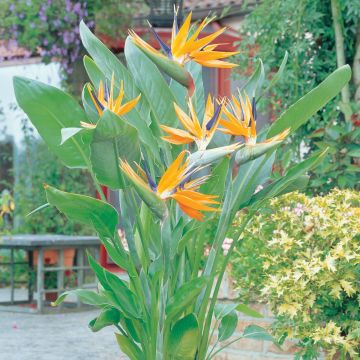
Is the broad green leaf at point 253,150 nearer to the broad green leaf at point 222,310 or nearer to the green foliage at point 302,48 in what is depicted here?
the broad green leaf at point 222,310

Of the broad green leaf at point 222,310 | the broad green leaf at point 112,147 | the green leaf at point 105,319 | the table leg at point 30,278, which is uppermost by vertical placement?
the broad green leaf at point 112,147

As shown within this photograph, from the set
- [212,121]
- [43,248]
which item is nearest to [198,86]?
[212,121]

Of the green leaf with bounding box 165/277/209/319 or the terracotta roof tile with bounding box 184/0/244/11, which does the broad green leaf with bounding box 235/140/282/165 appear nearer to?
the green leaf with bounding box 165/277/209/319

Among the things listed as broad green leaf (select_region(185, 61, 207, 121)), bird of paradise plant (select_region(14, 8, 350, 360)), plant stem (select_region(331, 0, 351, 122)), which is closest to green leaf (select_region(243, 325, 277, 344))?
bird of paradise plant (select_region(14, 8, 350, 360))

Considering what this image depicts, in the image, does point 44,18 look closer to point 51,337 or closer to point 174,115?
point 51,337

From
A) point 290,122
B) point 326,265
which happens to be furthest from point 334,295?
point 290,122

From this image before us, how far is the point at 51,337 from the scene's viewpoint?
654 centimetres

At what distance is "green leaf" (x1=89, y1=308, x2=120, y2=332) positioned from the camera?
315 cm

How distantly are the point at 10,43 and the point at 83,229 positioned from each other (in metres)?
2.42

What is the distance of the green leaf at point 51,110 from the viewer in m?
3.13

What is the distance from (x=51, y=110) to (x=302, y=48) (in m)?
3.02

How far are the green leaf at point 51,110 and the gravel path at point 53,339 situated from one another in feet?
8.65

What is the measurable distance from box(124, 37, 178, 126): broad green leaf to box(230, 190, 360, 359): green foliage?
0.86m

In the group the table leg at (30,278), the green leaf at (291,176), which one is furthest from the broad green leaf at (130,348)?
the table leg at (30,278)
